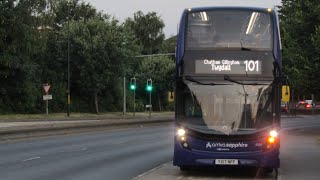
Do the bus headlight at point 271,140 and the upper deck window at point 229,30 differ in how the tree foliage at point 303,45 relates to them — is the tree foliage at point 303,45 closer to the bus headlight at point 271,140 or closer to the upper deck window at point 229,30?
the upper deck window at point 229,30

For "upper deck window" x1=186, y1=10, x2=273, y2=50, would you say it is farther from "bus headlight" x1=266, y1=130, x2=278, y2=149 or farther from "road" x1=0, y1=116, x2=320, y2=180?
"road" x1=0, y1=116, x2=320, y2=180

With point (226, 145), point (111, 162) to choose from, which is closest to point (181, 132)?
point (226, 145)

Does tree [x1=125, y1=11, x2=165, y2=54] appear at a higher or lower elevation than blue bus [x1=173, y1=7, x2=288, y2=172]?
higher

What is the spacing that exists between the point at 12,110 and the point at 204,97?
4407 cm

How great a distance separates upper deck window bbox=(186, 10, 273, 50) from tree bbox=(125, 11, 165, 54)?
280 ft

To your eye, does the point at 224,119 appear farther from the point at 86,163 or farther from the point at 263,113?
the point at 86,163

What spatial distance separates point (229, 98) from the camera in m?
13.0

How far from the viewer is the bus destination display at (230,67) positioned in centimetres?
1305

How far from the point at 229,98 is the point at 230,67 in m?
0.72

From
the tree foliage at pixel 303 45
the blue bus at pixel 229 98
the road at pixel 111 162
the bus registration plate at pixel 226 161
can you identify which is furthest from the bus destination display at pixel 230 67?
the tree foliage at pixel 303 45

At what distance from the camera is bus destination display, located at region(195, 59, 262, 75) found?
1305cm

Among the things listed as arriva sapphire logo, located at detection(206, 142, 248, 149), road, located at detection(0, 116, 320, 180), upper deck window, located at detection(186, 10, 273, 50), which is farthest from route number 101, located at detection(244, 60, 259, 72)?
road, located at detection(0, 116, 320, 180)

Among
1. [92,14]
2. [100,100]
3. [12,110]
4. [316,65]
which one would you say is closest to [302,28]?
[316,65]

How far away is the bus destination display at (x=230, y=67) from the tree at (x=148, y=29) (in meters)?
85.7
